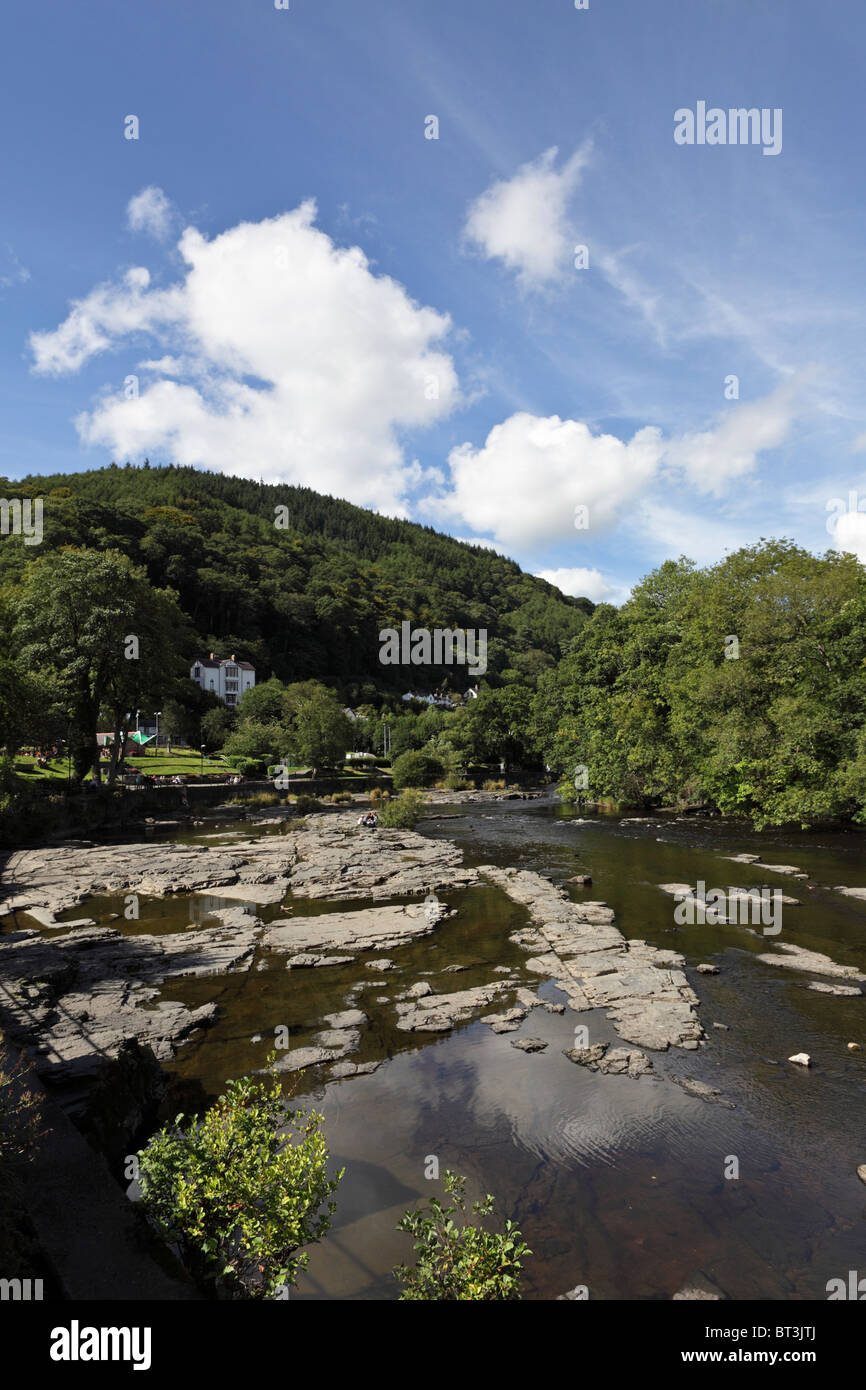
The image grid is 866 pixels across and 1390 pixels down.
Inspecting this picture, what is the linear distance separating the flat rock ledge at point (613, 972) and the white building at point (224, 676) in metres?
108

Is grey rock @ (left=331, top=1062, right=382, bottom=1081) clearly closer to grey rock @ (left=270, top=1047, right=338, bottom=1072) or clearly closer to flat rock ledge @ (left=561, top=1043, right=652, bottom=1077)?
grey rock @ (left=270, top=1047, right=338, bottom=1072)

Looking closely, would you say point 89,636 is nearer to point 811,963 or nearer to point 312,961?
point 312,961

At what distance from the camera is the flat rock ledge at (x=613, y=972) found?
12273mm

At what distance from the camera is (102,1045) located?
10.9m

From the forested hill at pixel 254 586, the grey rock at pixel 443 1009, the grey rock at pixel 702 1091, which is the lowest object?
the grey rock at pixel 443 1009

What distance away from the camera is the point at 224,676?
123938 millimetres

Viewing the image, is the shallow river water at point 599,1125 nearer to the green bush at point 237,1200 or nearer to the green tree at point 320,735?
the green bush at point 237,1200

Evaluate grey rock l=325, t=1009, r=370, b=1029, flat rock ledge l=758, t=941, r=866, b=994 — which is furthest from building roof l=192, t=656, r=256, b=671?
flat rock ledge l=758, t=941, r=866, b=994

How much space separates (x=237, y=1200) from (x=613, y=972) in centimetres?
1113

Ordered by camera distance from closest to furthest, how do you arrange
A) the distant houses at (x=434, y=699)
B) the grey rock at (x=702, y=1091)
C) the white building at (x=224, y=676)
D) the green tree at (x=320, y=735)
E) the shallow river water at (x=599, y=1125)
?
the shallow river water at (x=599, y=1125), the grey rock at (x=702, y=1091), the green tree at (x=320, y=735), the white building at (x=224, y=676), the distant houses at (x=434, y=699)

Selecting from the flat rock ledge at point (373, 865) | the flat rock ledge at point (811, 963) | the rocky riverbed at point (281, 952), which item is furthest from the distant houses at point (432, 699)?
the flat rock ledge at point (811, 963)
